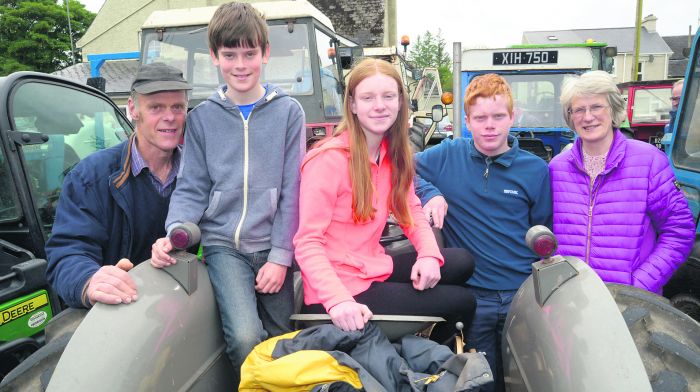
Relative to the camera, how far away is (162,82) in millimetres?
2301

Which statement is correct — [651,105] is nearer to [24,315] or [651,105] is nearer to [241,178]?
[241,178]

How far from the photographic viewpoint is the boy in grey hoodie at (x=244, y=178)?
209cm

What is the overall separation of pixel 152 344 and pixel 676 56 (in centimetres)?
6091

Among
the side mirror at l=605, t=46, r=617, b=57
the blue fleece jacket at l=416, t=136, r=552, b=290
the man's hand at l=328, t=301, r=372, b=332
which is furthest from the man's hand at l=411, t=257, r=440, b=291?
the side mirror at l=605, t=46, r=617, b=57

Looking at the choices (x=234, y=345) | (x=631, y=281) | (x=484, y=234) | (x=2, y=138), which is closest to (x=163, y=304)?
(x=234, y=345)

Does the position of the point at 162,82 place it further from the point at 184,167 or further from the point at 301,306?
the point at 301,306

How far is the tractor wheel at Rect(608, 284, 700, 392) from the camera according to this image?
1.60 m

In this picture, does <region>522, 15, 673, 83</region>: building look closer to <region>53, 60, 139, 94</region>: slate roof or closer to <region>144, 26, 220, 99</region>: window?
<region>53, 60, 139, 94</region>: slate roof

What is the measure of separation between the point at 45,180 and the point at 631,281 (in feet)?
9.80

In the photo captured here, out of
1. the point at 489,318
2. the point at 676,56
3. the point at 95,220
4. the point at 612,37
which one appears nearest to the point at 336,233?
the point at 489,318

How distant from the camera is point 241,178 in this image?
7.00 ft

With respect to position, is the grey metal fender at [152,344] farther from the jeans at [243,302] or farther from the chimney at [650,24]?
the chimney at [650,24]

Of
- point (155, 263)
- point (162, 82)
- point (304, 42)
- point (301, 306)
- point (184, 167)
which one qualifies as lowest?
point (301, 306)

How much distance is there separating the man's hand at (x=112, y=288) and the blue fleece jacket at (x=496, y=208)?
1323 millimetres
